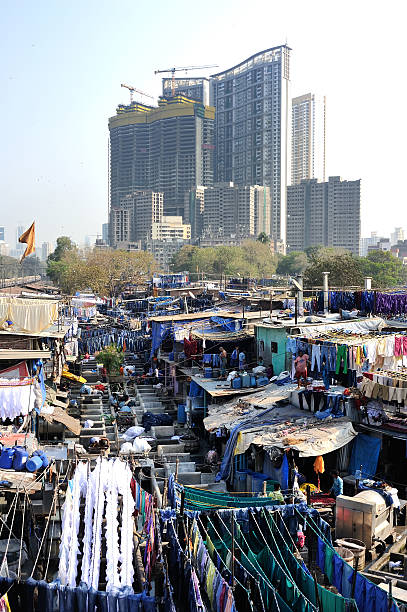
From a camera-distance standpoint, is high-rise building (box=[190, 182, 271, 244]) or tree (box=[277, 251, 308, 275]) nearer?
tree (box=[277, 251, 308, 275])

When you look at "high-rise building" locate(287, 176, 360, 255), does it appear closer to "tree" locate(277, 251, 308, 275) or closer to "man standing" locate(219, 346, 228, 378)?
"tree" locate(277, 251, 308, 275)

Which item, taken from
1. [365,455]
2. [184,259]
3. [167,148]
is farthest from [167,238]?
[365,455]

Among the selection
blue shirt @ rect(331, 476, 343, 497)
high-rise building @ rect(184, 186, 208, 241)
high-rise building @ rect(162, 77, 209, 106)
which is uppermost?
high-rise building @ rect(162, 77, 209, 106)

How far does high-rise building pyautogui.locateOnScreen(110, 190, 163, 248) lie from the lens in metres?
141

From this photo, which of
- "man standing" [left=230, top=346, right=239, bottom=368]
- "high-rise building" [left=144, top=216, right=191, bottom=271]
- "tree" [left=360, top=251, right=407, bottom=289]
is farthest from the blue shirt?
"high-rise building" [left=144, top=216, right=191, bottom=271]

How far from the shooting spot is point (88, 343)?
3553 centimetres

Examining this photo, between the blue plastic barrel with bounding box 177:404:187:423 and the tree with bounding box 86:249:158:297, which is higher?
the tree with bounding box 86:249:158:297

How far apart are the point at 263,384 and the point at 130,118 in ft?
514

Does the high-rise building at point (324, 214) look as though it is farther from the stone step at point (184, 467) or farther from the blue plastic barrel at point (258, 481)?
the blue plastic barrel at point (258, 481)

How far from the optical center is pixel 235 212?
138625 mm

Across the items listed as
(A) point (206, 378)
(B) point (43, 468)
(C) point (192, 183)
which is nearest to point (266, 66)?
(C) point (192, 183)

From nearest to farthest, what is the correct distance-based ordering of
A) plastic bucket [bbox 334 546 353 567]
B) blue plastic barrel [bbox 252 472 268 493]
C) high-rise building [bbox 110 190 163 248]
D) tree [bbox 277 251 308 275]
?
plastic bucket [bbox 334 546 353 567] → blue plastic barrel [bbox 252 472 268 493] → tree [bbox 277 251 308 275] → high-rise building [bbox 110 190 163 248]

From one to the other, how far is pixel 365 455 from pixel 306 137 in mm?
161608

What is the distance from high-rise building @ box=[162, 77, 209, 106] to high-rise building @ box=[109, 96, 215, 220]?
752 inches
